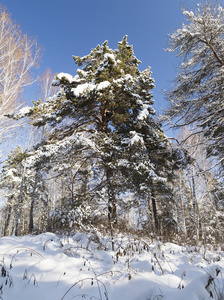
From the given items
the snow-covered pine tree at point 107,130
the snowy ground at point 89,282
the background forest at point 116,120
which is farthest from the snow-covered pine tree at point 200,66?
the snowy ground at point 89,282

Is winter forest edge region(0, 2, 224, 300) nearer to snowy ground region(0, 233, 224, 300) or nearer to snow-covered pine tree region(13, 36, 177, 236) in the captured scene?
snow-covered pine tree region(13, 36, 177, 236)

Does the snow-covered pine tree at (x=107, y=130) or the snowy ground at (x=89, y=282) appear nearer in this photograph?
the snowy ground at (x=89, y=282)

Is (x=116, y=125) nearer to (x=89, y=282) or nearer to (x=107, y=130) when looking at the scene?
(x=107, y=130)

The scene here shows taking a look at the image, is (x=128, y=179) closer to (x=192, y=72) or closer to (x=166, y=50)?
(x=192, y=72)

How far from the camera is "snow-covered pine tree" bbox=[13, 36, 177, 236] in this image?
716cm

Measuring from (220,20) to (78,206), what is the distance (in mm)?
9313

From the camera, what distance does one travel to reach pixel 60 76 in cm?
785

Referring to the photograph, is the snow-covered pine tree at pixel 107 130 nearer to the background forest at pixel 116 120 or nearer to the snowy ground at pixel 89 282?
the background forest at pixel 116 120

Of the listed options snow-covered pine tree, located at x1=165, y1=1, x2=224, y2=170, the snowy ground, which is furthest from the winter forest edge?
the snowy ground

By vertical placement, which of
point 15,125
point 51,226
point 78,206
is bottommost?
point 51,226

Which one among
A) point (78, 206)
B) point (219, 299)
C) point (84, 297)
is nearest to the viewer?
point (219, 299)

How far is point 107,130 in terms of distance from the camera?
31.5 feet

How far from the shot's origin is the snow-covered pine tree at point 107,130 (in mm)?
7160

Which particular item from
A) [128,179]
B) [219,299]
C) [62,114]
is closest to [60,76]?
[62,114]
